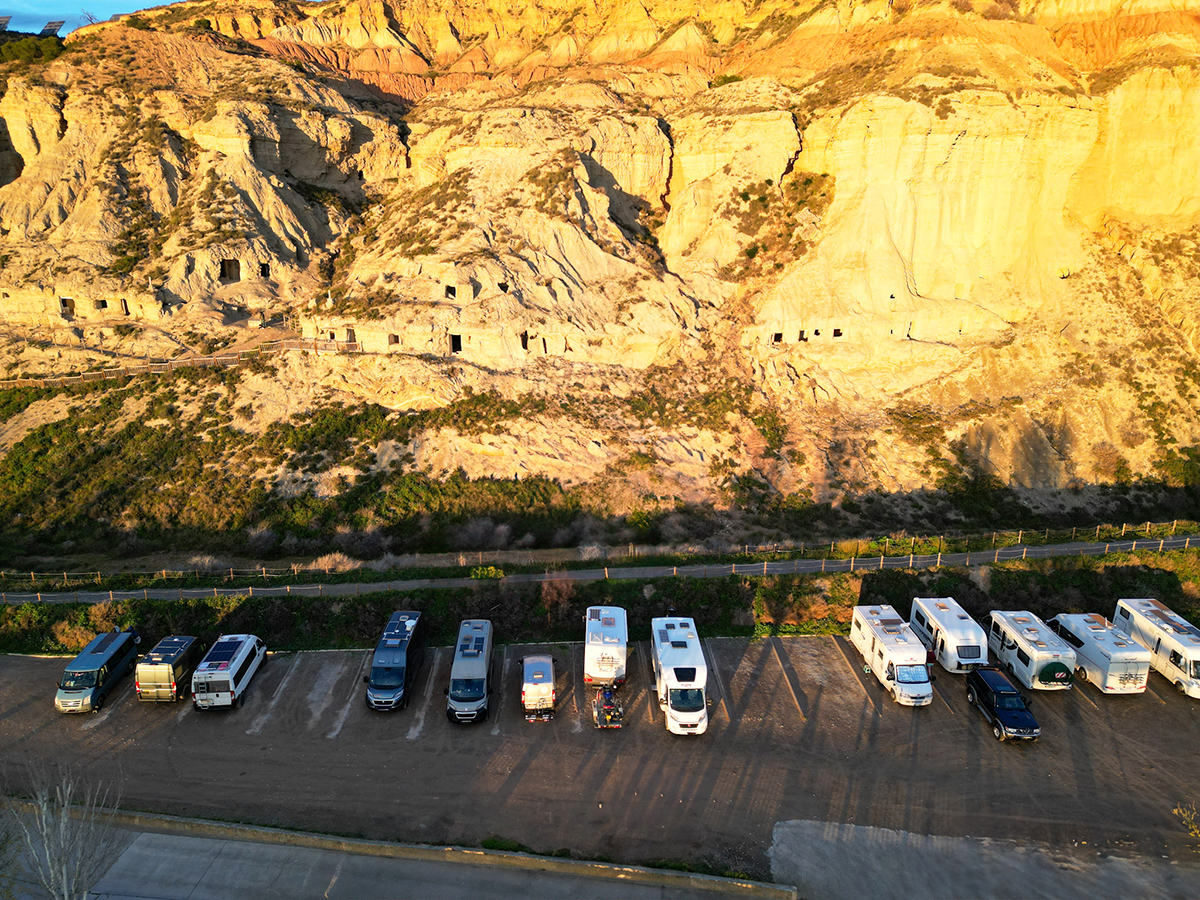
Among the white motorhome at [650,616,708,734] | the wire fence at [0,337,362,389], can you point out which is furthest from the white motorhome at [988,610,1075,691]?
the wire fence at [0,337,362,389]

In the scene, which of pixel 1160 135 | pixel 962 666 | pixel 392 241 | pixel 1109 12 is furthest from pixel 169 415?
pixel 1109 12

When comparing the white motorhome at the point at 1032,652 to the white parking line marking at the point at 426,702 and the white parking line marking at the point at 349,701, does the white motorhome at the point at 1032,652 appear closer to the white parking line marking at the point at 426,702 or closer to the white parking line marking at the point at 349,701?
the white parking line marking at the point at 426,702

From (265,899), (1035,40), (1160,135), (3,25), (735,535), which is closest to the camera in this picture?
(265,899)

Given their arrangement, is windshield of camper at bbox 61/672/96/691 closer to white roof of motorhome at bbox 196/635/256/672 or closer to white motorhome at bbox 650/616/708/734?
white roof of motorhome at bbox 196/635/256/672

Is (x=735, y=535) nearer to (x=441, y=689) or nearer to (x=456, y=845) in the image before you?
(x=441, y=689)

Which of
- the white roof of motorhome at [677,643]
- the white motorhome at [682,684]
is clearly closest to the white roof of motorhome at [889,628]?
the white roof of motorhome at [677,643]

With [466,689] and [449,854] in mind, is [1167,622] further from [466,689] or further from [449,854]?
[449,854]

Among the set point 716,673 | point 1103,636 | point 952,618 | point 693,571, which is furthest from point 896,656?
point 693,571
